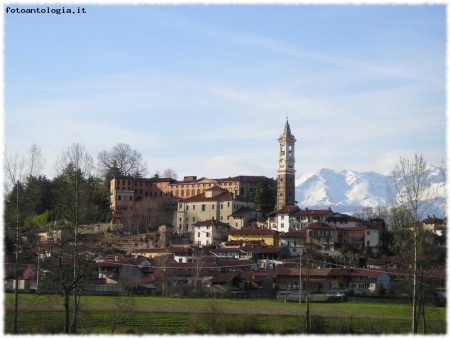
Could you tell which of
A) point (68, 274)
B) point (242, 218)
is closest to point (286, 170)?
point (242, 218)

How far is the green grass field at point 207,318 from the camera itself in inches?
928

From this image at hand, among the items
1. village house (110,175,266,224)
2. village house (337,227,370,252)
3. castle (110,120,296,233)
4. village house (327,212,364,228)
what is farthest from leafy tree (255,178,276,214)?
village house (337,227,370,252)

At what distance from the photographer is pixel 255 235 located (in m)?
61.9

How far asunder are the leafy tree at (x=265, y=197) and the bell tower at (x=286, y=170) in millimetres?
1746

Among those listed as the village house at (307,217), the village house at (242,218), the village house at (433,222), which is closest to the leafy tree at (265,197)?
the village house at (242,218)

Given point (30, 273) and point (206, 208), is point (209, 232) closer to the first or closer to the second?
point (206, 208)

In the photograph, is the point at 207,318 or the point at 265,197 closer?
the point at 207,318

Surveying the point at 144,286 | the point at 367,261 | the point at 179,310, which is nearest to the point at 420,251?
the point at 179,310

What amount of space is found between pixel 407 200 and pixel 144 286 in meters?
24.1

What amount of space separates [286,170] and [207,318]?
157ft

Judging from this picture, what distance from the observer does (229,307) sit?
34.1m

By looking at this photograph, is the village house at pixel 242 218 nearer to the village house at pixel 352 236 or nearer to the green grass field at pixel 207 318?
the village house at pixel 352 236

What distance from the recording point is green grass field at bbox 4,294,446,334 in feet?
77.4

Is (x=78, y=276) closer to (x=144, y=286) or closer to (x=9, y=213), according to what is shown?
(x=9, y=213)
